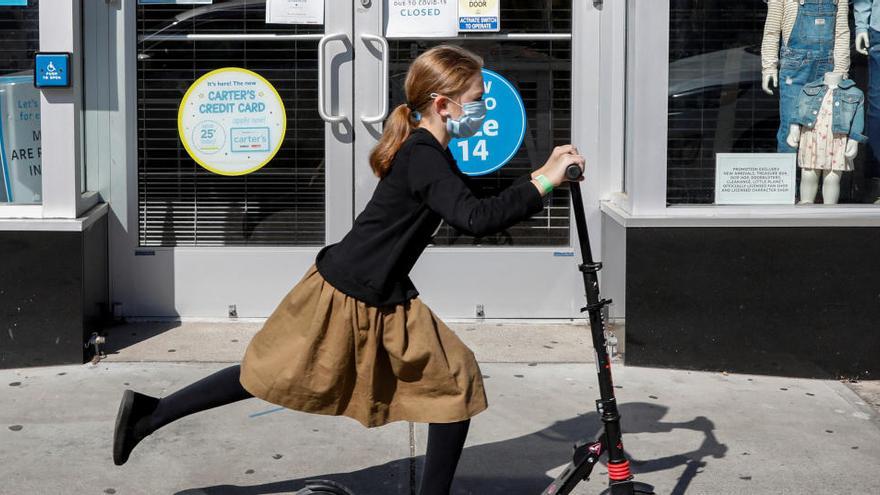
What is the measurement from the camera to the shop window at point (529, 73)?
6516 mm

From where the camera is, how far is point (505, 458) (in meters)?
4.80

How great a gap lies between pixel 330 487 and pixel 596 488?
110cm

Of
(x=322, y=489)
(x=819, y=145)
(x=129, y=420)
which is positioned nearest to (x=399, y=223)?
(x=322, y=489)

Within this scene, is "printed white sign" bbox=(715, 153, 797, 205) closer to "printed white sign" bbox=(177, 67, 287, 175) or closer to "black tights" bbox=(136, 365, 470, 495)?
"printed white sign" bbox=(177, 67, 287, 175)

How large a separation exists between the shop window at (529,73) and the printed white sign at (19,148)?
1.87m

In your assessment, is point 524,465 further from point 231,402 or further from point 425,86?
point 425,86

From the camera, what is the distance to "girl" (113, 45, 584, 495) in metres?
3.63

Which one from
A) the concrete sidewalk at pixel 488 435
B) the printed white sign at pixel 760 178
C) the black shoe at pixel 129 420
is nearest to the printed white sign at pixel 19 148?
the concrete sidewalk at pixel 488 435

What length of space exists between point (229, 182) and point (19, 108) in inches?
44.8

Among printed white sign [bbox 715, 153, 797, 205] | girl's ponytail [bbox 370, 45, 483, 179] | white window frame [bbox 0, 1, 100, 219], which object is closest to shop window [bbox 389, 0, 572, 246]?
printed white sign [bbox 715, 153, 797, 205]

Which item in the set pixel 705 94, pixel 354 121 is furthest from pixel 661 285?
pixel 354 121

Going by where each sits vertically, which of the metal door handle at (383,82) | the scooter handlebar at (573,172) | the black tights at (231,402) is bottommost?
the black tights at (231,402)

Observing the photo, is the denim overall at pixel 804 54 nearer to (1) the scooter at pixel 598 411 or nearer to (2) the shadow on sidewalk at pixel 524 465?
(2) the shadow on sidewalk at pixel 524 465

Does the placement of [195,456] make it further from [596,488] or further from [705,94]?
[705,94]
